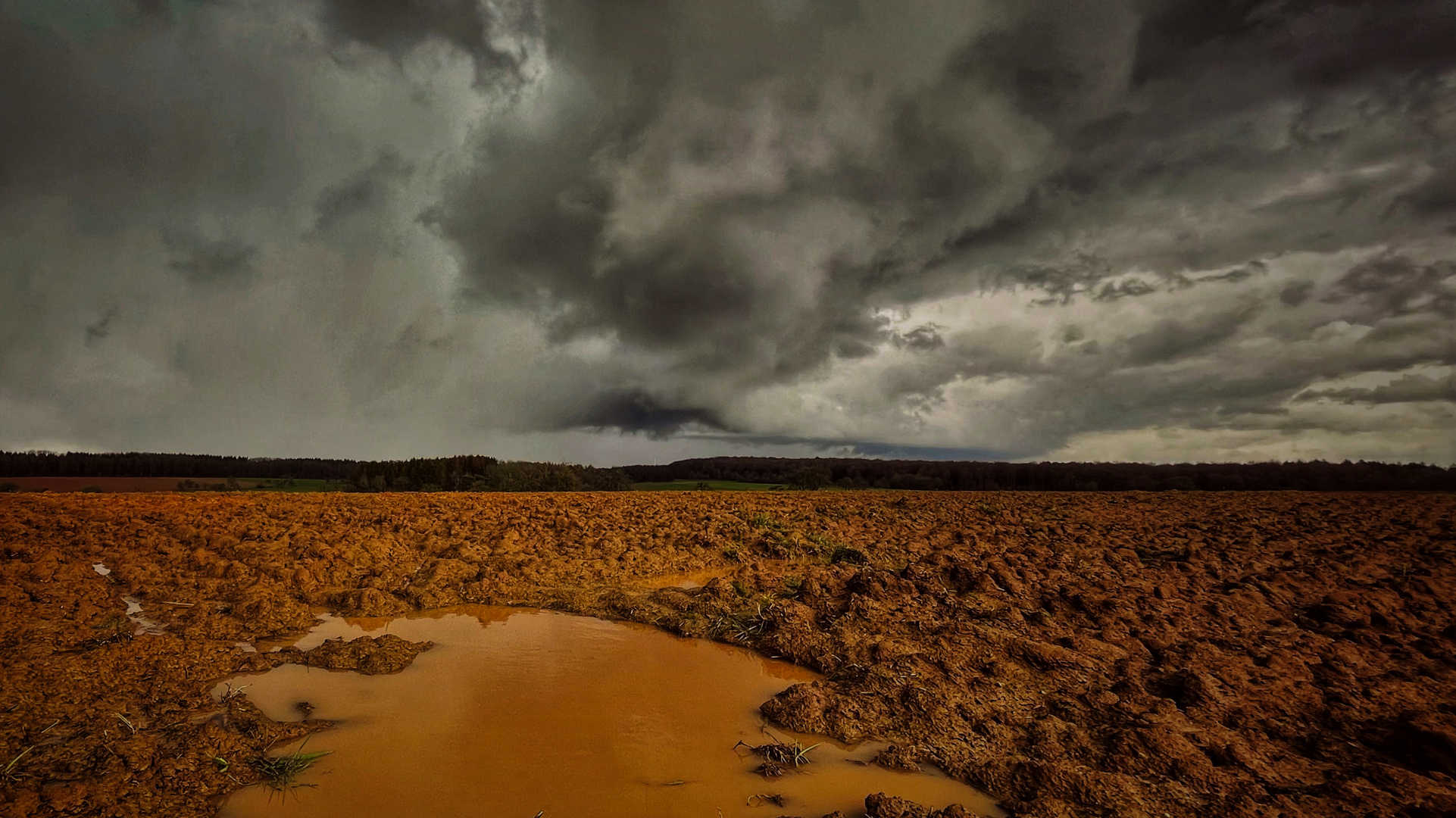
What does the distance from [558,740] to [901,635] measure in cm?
376

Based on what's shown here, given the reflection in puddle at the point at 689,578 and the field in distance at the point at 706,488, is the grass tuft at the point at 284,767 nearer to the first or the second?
the reflection in puddle at the point at 689,578

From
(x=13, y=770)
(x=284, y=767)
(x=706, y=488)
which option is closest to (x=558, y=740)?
(x=284, y=767)

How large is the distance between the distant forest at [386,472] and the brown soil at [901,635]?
78.1 feet

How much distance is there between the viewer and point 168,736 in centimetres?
446

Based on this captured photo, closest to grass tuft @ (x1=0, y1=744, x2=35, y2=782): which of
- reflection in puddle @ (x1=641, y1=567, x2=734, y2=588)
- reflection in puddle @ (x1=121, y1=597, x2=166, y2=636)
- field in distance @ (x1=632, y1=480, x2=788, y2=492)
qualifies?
reflection in puddle @ (x1=121, y1=597, x2=166, y2=636)

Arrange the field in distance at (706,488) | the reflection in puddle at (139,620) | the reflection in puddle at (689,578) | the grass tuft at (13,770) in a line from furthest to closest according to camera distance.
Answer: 1. the field in distance at (706,488)
2. the reflection in puddle at (689,578)
3. the reflection in puddle at (139,620)
4. the grass tuft at (13,770)

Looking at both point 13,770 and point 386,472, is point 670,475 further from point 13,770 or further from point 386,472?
point 13,770

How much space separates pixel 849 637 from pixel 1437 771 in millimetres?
4207

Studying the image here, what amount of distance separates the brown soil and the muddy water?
0.35 m

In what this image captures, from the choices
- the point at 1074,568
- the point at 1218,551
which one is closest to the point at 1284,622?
the point at 1074,568

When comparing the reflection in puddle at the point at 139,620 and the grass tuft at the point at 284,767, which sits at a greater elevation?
the reflection in puddle at the point at 139,620

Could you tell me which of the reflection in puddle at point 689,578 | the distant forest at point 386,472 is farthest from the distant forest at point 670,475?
the reflection in puddle at point 689,578

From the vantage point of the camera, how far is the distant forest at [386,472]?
39.1 metres

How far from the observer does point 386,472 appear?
39.7 meters
